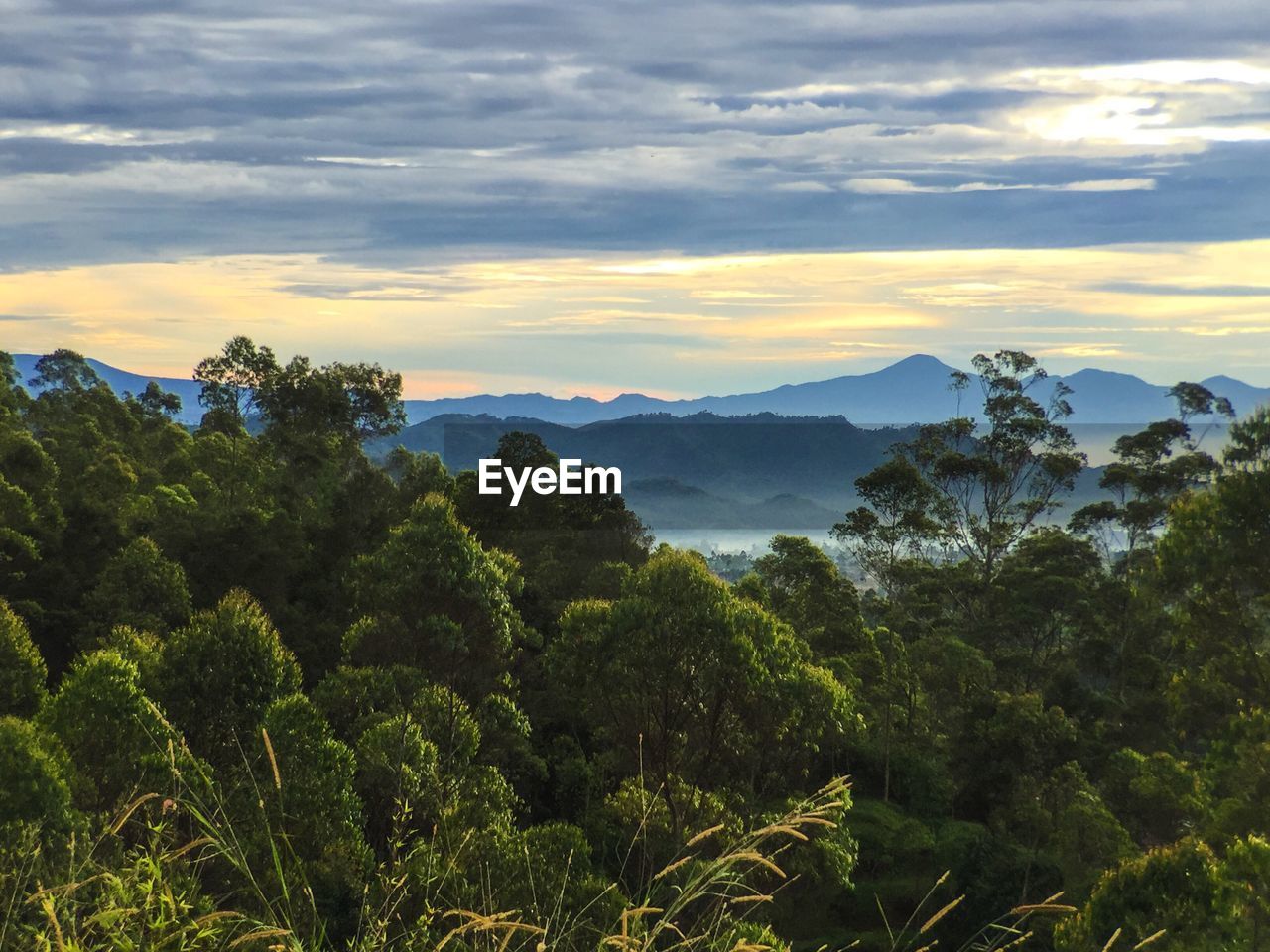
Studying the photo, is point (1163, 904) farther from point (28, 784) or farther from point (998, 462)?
point (998, 462)

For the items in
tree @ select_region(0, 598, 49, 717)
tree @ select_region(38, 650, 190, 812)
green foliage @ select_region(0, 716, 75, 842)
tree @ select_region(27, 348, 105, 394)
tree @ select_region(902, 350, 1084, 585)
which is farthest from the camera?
tree @ select_region(27, 348, 105, 394)

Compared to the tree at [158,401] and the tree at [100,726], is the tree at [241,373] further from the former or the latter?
the tree at [100,726]

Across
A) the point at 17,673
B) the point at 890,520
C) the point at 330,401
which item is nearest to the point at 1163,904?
the point at 17,673

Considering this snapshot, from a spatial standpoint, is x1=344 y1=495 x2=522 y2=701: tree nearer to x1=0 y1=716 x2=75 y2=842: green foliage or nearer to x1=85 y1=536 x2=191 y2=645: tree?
x1=0 y1=716 x2=75 y2=842: green foliage

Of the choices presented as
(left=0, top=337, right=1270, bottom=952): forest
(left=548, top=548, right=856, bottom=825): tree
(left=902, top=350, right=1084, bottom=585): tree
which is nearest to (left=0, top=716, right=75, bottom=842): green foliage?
(left=0, top=337, right=1270, bottom=952): forest

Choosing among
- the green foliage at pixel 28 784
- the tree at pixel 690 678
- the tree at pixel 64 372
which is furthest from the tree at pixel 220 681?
the tree at pixel 64 372

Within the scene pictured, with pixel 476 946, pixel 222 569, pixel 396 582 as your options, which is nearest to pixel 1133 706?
pixel 396 582

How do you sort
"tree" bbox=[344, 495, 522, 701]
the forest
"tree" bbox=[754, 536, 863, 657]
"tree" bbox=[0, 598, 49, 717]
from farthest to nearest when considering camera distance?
"tree" bbox=[754, 536, 863, 657] < "tree" bbox=[0, 598, 49, 717] < "tree" bbox=[344, 495, 522, 701] < the forest

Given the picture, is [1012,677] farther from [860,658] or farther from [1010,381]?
[1010,381]
